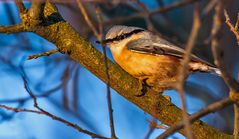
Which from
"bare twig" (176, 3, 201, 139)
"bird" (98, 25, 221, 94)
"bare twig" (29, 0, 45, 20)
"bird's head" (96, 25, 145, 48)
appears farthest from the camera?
"bird's head" (96, 25, 145, 48)

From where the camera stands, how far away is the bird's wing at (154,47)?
12.0 feet

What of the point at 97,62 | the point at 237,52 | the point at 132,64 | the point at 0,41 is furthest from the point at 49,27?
the point at 237,52

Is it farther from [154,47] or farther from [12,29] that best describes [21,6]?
[154,47]

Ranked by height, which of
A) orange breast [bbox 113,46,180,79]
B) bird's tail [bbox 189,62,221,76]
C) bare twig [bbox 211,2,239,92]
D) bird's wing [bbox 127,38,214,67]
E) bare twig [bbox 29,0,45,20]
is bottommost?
bare twig [bbox 29,0,45,20]

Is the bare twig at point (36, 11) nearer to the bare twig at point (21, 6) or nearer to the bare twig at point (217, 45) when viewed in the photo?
the bare twig at point (21, 6)

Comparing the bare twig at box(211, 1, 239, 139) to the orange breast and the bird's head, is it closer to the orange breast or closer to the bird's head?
the orange breast

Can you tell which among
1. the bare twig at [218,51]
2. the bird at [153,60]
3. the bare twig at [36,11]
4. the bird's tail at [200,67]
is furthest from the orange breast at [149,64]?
the bare twig at [218,51]

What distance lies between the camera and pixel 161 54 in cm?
367

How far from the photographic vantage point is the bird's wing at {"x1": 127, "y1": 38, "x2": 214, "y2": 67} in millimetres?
3643

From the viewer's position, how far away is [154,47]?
12.2 feet

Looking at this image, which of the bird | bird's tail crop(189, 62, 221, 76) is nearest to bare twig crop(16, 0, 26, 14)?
the bird

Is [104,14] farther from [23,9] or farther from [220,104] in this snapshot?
[220,104]

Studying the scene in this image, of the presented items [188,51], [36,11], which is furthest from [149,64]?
[188,51]

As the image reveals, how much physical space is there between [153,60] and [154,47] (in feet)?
0.40
